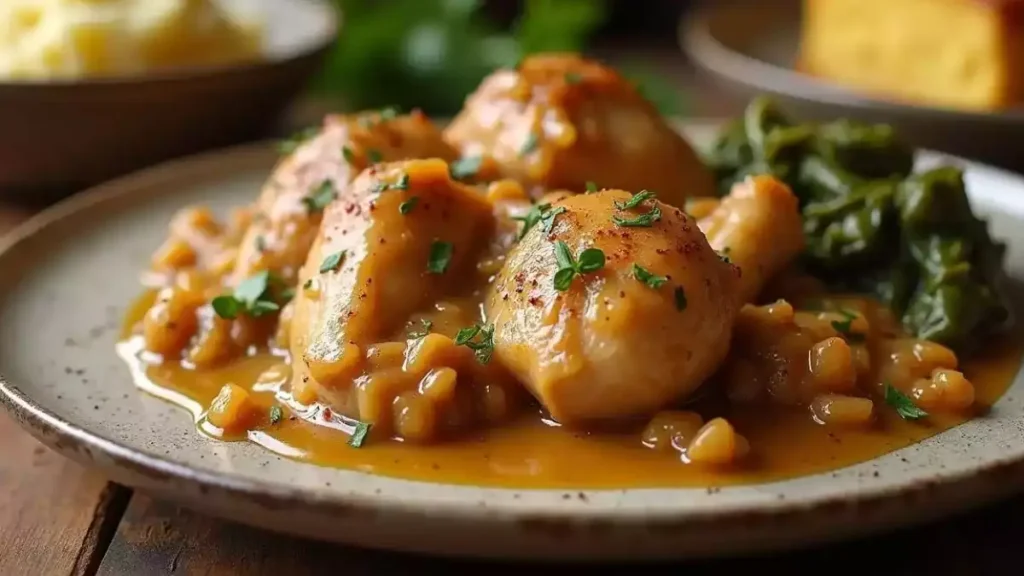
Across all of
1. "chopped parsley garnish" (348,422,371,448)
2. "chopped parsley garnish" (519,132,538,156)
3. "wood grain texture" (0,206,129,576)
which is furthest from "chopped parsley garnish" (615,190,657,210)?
"wood grain texture" (0,206,129,576)

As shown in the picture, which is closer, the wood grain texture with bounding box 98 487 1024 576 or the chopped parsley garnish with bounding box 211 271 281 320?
the wood grain texture with bounding box 98 487 1024 576

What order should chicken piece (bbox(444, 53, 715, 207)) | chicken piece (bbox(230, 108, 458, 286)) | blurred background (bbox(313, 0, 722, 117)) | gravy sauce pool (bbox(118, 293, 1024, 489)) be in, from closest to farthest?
1. gravy sauce pool (bbox(118, 293, 1024, 489))
2. chicken piece (bbox(230, 108, 458, 286))
3. chicken piece (bbox(444, 53, 715, 207))
4. blurred background (bbox(313, 0, 722, 117))

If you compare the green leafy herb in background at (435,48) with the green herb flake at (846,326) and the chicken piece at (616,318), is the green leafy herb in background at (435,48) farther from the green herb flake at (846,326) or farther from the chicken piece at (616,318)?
the chicken piece at (616,318)

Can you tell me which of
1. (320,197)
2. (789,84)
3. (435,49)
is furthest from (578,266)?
(435,49)

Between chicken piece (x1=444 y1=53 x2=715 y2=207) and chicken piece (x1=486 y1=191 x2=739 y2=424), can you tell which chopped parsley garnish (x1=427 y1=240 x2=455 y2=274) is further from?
chicken piece (x1=444 y1=53 x2=715 y2=207)

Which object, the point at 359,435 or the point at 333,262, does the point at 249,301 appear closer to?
the point at 333,262
